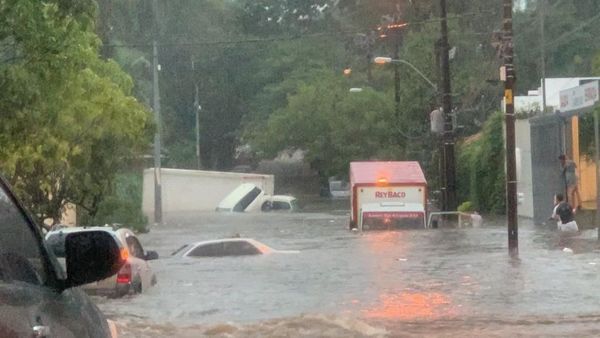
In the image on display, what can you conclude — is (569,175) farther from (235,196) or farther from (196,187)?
(196,187)

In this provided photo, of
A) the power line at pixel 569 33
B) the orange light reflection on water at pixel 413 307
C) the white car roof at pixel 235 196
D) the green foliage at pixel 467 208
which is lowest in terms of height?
the orange light reflection on water at pixel 413 307

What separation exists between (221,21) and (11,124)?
6705 cm

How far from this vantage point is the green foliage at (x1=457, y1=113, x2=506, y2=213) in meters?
44.2

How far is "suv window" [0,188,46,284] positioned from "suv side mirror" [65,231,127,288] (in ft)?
0.42

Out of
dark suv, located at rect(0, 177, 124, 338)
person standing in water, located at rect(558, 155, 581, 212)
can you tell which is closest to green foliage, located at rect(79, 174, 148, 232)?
person standing in water, located at rect(558, 155, 581, 212)

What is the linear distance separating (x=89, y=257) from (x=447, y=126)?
33.4 meters

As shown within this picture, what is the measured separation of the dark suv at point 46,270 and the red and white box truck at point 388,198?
105ft

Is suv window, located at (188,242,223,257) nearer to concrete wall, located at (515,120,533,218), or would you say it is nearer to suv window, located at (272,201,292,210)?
concrete wall, located at (515,120,533,218)

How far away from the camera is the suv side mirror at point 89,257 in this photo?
427cm

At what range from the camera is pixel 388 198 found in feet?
123

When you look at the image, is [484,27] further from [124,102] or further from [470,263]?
[470,263]

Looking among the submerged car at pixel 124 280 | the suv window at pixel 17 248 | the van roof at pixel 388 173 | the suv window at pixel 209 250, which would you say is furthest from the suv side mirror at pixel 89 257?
the van roof at pixel 388 173

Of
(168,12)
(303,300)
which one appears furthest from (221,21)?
(303,300)

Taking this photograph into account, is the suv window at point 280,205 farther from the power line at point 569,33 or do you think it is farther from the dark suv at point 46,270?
the dark suv at point 46,270
